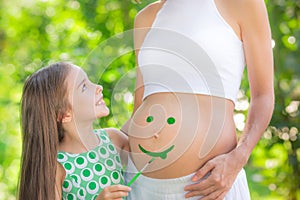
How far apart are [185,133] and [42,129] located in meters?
0.36

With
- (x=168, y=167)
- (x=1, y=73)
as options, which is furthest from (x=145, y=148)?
(x=1, y=73)

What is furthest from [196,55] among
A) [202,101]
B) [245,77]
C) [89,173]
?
[245,77]

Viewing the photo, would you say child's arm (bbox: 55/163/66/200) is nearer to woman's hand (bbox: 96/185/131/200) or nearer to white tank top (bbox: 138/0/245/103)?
woman's hand (bbox: 96/185/131/200)

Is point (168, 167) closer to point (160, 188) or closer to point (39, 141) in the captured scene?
point (160, 188)

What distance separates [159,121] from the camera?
54.7 inches

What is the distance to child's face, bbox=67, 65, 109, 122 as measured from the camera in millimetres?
1449

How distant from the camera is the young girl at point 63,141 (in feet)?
4.80

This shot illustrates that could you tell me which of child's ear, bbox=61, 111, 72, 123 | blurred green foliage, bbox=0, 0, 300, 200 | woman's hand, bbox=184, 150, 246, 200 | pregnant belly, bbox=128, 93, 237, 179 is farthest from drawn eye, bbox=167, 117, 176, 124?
blurred green foliage, bbox=0, 0, 300, 200

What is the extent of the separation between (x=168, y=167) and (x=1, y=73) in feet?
8.11

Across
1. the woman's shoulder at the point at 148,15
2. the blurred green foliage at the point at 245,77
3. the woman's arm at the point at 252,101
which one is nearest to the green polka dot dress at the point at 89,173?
the woman's arm at the point at 252,101

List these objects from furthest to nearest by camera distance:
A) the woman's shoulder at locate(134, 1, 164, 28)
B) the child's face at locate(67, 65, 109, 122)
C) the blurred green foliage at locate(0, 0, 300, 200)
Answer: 1. the blurred green foliage at locate(0, 0, 300, 200)
2. the woman's shoulder at locate(134, 1, 164, 28)
3. the child's face at locate(67, 65, 109, 122)

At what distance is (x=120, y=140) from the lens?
1567 mm

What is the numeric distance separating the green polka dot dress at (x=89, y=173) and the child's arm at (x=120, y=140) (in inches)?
1.5

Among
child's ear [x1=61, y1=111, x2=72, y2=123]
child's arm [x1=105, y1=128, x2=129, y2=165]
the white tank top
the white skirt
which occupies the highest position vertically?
the white tank top
